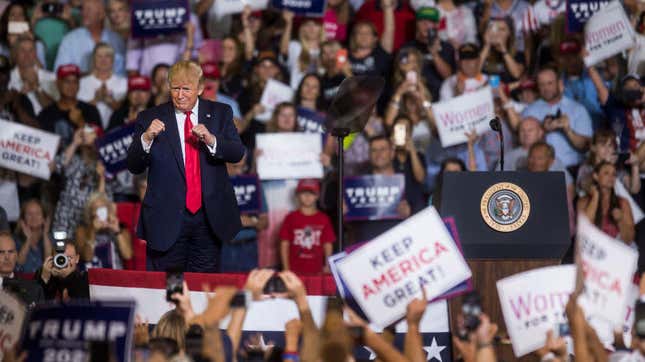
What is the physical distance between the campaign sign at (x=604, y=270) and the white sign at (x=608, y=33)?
516 cm

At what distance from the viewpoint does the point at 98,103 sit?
10445 mm

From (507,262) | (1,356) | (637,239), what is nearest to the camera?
(1,356)

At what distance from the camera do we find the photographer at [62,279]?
6648mm

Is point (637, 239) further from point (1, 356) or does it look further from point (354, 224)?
point (1, 356)

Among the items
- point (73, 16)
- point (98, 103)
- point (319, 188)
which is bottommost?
Result: point (319, 188)

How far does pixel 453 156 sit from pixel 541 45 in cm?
166

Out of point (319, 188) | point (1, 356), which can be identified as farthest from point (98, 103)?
point (1, 356)

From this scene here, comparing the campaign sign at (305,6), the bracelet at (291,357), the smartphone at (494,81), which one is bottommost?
the bracelet at (291,357)

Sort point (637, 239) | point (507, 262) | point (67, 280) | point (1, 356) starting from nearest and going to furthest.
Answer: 1. point (1, 356)
2. point (507, 262)
3. point (67, 280)
4. point (637, 239)

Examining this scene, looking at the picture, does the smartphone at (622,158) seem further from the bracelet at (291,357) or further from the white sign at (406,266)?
the bracelet at (291,357)

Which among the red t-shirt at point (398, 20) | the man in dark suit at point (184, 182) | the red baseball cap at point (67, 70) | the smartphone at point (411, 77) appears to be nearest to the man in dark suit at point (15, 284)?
the man in dark suit at point (184, 182)

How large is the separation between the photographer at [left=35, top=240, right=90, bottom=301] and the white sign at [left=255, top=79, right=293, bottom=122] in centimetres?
345

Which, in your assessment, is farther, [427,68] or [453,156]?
[427,68]

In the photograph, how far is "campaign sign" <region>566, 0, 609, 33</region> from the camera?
10344 millimetres
